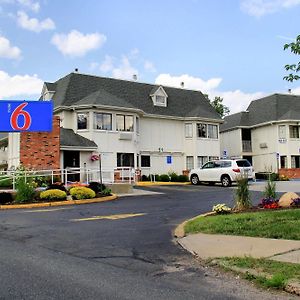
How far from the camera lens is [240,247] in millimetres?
7945

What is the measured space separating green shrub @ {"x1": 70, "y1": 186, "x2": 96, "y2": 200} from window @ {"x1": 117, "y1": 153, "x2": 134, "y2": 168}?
15.0 meters

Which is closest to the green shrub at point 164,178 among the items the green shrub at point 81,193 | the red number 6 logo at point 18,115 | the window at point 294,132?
the red number 6 logo at point 18,115

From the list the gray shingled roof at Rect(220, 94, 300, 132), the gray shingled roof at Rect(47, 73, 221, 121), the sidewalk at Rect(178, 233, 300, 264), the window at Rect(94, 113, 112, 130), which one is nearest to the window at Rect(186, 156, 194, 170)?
the gray shingled roof at Rect(47, 73, 221, 121)

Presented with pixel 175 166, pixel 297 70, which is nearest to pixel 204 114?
pixel 175 166

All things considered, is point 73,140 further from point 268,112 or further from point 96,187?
point 268,112

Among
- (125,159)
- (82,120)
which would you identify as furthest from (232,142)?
(82,120)

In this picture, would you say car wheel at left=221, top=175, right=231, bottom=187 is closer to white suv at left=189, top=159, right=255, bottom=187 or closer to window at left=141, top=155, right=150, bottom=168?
white suv at left=189, top=159, right=255, bottom=187

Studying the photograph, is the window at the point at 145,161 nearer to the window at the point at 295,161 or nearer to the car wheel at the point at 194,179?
the car wheel at the point at 194,179

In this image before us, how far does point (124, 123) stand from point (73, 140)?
4990mm

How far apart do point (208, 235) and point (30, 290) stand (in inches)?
191

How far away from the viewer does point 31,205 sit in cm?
1681

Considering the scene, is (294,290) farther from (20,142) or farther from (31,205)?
(20,142)

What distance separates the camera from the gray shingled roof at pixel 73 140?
30.0 metres

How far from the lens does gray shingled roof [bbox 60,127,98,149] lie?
3005cm
